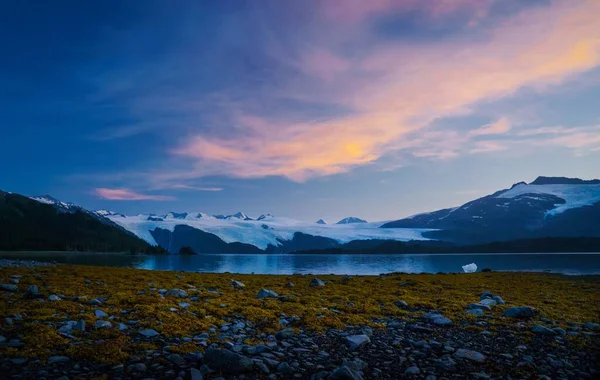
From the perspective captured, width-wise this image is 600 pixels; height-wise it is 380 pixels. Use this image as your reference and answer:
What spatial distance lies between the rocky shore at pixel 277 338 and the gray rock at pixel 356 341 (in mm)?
34

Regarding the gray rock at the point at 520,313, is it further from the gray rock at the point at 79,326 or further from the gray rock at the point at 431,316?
the gray rock at the point at 79,326

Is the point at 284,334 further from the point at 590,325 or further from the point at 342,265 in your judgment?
the point at 342,265

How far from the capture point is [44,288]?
14492 mm

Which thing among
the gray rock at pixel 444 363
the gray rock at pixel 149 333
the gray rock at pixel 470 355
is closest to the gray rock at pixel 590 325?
the gray rock at pixel 470 355

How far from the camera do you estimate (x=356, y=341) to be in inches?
353

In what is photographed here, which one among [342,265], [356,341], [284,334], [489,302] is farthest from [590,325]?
[342,265]

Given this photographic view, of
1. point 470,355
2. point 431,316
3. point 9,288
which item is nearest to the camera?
point 470,355

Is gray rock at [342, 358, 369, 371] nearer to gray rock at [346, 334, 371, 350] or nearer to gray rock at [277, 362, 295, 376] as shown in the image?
gray rock at [277, 362, 295, 376]

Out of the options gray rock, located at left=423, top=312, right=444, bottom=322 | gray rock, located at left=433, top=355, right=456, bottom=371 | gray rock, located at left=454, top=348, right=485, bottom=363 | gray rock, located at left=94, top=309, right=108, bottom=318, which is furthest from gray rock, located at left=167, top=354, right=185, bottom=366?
gray rock, located at left=423, top=312, right=444, bottom=322

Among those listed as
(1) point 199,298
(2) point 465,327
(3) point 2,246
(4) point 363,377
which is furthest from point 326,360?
(3) point 2,246

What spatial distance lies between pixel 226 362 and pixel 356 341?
10.7 feet

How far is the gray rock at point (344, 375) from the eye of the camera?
663 cm

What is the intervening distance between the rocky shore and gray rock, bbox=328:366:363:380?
3 centimetres

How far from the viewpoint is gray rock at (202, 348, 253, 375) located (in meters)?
6.98
